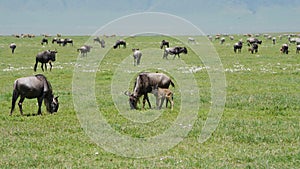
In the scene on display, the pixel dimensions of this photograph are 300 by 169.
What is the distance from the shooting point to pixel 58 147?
13438 mm

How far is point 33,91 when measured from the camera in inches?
711

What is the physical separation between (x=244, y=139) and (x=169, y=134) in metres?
2.41

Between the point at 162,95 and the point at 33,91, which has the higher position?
the point at 33,91

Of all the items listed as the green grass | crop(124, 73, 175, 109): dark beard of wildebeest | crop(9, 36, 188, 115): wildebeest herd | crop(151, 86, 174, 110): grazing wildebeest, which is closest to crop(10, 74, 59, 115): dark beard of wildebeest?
crop(9, 36, 188, 115): wildebeest herd

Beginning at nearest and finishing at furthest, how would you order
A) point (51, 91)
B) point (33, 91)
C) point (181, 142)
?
point (181, 142), point (33, 91), point (51, 91)

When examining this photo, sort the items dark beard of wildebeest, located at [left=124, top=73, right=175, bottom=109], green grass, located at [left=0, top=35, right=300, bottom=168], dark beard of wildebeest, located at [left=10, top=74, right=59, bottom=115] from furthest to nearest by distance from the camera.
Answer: dark beard of wildebeest, located at [left=124, top=73, right=175, bottom=109]
dark beard of wildebeest, located at [left=10, top=74, right=59, bottom=115]
green grass, located at [left=0, top=35, right=300, bottom=168]

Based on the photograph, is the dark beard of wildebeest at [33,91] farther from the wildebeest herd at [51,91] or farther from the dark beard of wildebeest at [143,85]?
the dark beard of wildebeest at [143,85]

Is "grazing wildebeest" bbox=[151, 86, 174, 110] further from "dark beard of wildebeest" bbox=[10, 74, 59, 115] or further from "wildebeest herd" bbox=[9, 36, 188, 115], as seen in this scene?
"dark beard of wildebeest" bbox=[10, 74, 59, 115]

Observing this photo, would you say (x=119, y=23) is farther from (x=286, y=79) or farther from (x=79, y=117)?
(x=286, y=79)

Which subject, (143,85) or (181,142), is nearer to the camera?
(181,142)

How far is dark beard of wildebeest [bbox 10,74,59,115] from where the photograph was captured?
17.9 metres

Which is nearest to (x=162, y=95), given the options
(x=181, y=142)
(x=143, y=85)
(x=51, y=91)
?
(x=143, y=85)

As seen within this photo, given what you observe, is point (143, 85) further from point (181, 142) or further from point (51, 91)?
point (181, 142)

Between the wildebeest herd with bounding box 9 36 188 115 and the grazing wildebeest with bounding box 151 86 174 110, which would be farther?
the grazing wildebeest with bounding box 151 86 174 110
